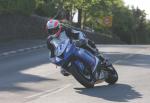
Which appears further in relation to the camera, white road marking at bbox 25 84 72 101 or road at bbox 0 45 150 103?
white road marking at bbox 25 84 72 101

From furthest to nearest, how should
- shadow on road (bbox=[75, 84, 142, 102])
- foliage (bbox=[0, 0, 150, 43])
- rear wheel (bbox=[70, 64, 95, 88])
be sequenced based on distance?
foliage (bbox=[0, 0, 150, 43]) → rear wheel (bbox=[70, 64, 95, 88]) → shadow on road (bbox=[75, 84, 142, 102])

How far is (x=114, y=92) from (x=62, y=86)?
1752 mm

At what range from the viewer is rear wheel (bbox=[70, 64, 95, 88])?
1296 cm

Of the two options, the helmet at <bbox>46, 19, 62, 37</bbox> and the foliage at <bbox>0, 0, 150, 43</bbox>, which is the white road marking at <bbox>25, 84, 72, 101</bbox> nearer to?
the helmet at <bbox>46, 19, 62, 37</bbox>

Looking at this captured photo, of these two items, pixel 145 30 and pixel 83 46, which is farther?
pixel 145 30

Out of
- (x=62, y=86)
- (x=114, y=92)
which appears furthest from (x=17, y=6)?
(x=114, y=92)

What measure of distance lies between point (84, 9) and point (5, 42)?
25696mm

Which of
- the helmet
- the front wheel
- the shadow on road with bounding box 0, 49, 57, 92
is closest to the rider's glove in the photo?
the helmet

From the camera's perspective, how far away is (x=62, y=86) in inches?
547

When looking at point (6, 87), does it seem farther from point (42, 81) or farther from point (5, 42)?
point (5, 42)

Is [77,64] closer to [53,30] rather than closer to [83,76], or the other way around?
[83,76]

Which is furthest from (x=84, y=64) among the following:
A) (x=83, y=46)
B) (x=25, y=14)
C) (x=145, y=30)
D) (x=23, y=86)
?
(x=145, y=30)

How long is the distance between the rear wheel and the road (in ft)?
0.49

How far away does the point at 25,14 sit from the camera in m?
36.5
